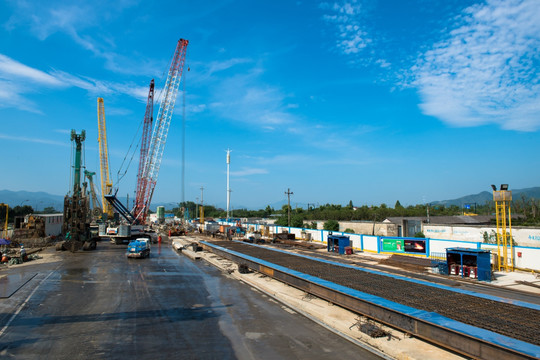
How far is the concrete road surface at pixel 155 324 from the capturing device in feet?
32.9

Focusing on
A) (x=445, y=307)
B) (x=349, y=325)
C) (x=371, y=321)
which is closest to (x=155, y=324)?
(x=349, y=325)

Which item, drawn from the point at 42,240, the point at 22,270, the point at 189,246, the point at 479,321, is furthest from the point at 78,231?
the point at 479,321

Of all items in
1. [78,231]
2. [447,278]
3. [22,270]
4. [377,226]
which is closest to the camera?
[447,278]

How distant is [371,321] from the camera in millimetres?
12500

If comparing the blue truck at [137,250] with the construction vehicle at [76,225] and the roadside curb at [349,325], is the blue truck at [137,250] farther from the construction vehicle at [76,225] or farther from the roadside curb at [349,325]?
the roadside curb at [349,325]

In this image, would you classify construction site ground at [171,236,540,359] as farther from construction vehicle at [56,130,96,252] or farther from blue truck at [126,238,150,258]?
construction vehicle at [56,130,96,252]

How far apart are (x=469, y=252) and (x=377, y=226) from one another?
34059 millimetres

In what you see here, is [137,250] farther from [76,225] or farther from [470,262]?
[470,262]

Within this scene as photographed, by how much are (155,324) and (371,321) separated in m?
8.09

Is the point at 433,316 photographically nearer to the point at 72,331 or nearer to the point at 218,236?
the point at 72,331

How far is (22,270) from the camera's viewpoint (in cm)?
2597

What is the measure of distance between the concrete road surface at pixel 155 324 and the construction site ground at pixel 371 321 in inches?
23.7

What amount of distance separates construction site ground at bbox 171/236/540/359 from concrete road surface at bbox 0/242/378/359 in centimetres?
60

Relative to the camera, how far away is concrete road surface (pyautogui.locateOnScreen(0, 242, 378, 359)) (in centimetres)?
1002
